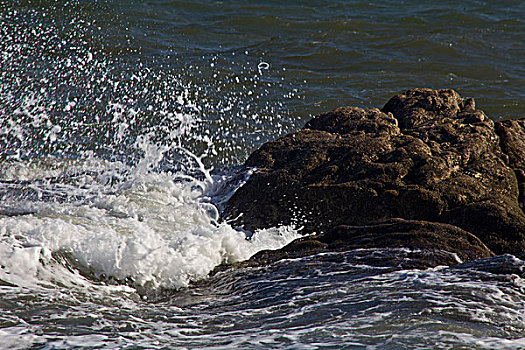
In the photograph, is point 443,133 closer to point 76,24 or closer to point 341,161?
point 341,161

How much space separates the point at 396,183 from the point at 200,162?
238cm

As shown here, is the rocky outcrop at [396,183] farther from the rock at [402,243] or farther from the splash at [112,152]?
the splash at [112,152]

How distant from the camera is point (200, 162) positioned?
6.41 m

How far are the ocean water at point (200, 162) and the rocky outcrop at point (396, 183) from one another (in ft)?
0.78

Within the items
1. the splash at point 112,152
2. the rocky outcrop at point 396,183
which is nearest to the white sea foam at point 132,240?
the splash at point 112,152

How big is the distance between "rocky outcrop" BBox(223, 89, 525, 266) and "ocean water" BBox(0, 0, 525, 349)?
9.3 inches

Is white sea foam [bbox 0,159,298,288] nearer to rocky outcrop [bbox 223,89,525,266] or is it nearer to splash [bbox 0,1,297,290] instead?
splash [bbox 0,1,297,290]

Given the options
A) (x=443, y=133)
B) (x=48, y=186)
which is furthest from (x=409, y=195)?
(x=48, y=186)

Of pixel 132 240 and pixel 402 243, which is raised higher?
pixel 402 243

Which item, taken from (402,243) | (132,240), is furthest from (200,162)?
(402,243)

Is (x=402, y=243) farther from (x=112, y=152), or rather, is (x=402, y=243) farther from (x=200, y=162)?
(x=112, y=152)

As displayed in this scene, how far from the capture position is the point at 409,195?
15.1 ft

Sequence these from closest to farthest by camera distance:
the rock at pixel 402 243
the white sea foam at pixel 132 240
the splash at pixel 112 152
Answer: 1. the rock at pixel 402 243
2. the white sea foam at pixel 132 240
3. the splash at pixel 112 152

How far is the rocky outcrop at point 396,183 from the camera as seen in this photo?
165 inches
